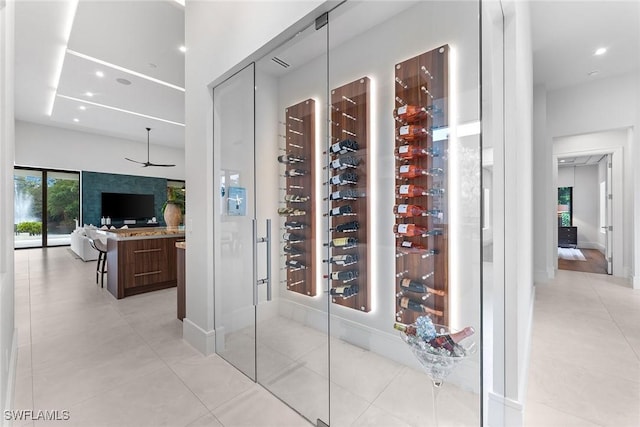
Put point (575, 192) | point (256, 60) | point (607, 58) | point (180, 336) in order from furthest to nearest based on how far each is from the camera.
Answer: point (575, 192) < point (607, 58) < point (180, 336) < point (256, 60)

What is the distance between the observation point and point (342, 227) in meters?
2.03

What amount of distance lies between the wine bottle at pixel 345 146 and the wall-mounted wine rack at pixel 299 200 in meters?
0.21

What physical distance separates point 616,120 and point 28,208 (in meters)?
14.1

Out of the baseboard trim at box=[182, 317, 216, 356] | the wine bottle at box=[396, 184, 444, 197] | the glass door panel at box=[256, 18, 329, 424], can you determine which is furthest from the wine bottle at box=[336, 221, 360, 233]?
the baseboard trim at box=[182, 317, 216, 356]

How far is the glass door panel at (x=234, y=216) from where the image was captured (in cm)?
228

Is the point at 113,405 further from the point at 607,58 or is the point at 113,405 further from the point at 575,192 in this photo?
the point at 575,192

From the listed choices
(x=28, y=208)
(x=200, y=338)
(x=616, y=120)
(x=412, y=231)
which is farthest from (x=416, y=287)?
(x=28, y=208)

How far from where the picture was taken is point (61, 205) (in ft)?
28.5

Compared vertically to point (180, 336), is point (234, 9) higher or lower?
higher

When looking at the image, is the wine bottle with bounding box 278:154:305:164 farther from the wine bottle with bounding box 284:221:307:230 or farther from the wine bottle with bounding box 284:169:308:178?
the wine bottle with bounding box 284:221:307:230

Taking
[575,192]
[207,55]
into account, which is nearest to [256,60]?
[207,55]

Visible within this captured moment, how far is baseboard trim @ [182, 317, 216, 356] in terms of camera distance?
2.41 m

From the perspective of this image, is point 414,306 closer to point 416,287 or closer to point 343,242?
point 416,287

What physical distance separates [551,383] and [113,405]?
9.81 feet
